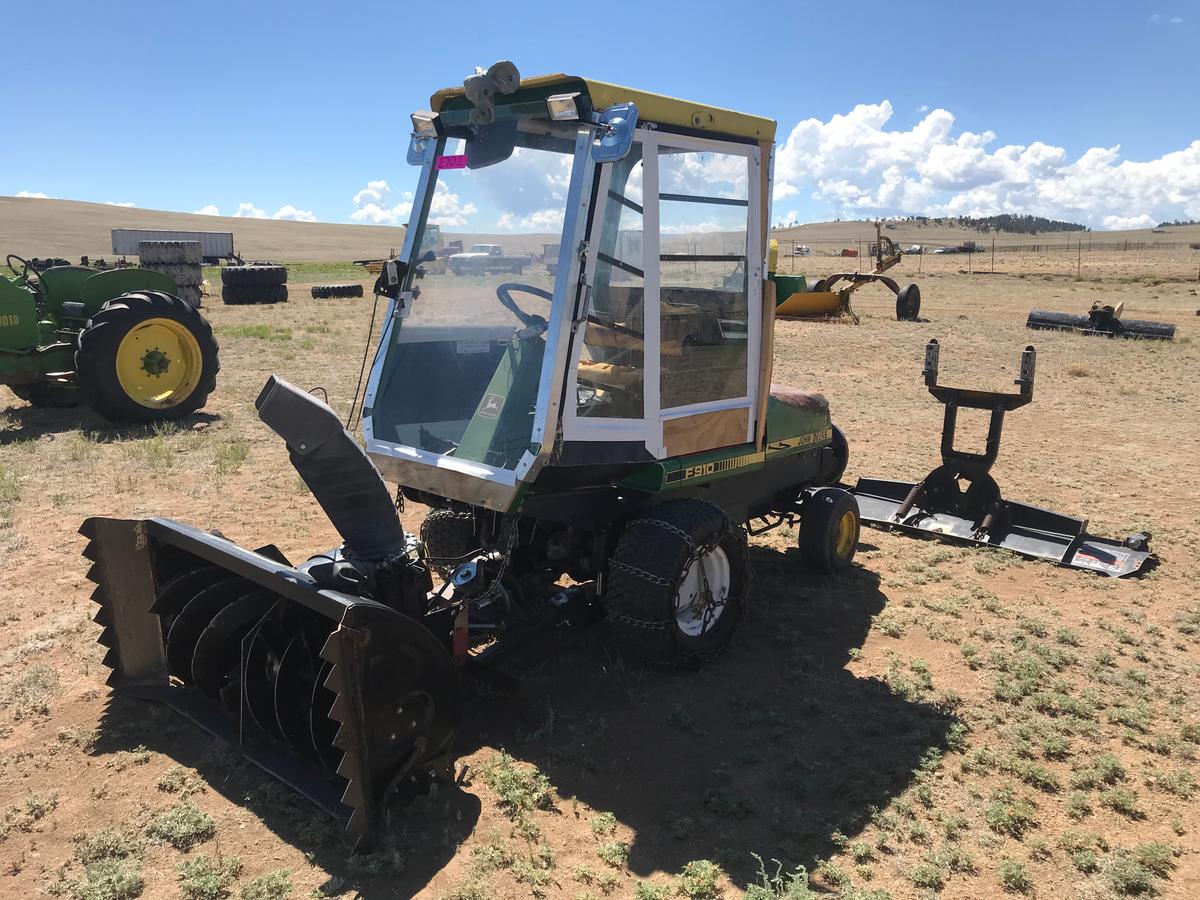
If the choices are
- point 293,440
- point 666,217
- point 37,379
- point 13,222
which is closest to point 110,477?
point 37,379

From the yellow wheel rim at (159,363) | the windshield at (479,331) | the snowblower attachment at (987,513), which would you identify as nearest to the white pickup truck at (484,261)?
the windshield at (479,331)

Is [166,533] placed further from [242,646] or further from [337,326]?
[337,326]

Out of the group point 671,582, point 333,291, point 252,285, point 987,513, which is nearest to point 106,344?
point 671,582

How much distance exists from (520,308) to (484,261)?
1.17 feet

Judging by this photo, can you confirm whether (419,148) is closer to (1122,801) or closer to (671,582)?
(671,582)

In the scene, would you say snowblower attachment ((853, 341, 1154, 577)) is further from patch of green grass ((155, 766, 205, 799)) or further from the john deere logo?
patch of green grass ((155, 766, 205, 799))

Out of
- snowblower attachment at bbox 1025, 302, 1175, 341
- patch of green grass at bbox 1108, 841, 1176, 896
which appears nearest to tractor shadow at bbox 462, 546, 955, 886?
patch of green grass at bbox 1108, 841, 1176, 896

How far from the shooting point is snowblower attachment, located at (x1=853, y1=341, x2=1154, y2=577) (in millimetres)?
6215

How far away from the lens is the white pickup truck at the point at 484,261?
4.22 metres

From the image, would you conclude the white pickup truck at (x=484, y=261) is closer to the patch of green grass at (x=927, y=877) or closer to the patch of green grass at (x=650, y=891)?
the patch of green grass at (x=650, y=891)

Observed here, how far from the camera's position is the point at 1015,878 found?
3133mm

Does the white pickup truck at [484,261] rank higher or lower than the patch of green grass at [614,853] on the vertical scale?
higher

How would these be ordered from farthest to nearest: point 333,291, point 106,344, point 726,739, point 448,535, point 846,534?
point 333,291
point 106,344
point 846,534
point 448,535
point 726,739

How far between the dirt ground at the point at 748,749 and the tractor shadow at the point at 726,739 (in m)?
0.01
